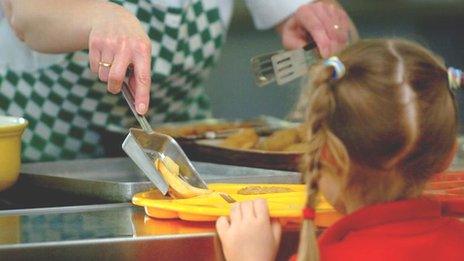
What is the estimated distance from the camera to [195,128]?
1.90 metres

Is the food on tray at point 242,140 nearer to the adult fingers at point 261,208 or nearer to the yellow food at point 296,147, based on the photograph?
the yellow food at point 296,147

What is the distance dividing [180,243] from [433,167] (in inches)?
11.2

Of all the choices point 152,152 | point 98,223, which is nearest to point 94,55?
point 152,152

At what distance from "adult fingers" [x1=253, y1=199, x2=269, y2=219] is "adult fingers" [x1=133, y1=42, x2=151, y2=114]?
0.23m

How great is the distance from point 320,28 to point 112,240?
864 millimetres

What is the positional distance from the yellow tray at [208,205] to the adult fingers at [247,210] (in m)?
0.02

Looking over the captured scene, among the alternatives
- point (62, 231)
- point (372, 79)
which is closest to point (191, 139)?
point (62, 231)

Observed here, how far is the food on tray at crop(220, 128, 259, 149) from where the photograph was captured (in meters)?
1.71

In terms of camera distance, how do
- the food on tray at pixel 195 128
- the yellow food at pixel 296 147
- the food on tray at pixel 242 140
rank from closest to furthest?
the yellow food at pixel 296 147
the food on tray at pixel 242 140
the food on tray at pixel 195 128

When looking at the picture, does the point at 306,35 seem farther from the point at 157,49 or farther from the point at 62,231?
the point at 62,231

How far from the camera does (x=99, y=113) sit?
6.40ft

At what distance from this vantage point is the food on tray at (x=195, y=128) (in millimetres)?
1856

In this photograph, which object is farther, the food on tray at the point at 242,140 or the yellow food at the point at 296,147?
the food on tray at the point at 242,140

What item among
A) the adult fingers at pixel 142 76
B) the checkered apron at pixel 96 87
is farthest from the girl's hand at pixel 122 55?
the checkered apron at pixel 96 87
